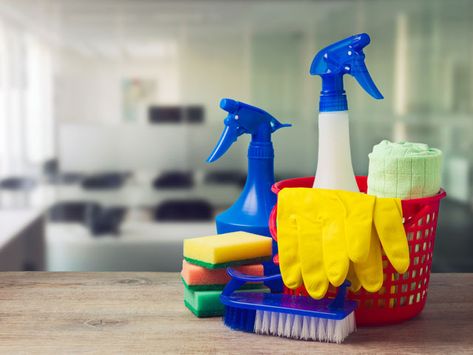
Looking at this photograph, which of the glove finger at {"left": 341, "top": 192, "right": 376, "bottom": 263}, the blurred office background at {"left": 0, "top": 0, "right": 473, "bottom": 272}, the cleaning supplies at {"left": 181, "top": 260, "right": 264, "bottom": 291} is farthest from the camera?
the blurred office background at {"left": 0, "top": 0, "right": 473, "bottom": 272}

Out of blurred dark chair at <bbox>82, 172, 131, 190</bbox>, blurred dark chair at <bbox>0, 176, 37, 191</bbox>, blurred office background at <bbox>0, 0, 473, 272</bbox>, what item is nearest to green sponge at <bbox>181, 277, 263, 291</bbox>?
blurred office background at <bbox>0, 0, 473, 272</bbox>

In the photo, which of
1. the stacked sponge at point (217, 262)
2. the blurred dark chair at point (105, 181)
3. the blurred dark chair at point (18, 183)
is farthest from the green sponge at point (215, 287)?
the blurred dark chair at point (18, 183)

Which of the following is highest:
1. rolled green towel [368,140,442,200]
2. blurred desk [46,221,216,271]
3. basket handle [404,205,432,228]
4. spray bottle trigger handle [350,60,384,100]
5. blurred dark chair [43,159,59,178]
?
spray bottle trigger handle [350,60,384,100]

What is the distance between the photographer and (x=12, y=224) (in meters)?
1.75

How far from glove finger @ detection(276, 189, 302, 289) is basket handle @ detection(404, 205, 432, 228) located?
13 centimetres

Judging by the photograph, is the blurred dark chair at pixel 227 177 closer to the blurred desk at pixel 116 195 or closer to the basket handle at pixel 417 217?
the blurred desk at pixel 116 195

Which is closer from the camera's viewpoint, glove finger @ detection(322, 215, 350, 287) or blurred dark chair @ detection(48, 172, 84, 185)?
glove finger @ detection(322, 215, 350, 287)

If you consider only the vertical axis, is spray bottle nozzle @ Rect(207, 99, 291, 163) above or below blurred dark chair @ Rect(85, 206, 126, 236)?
above

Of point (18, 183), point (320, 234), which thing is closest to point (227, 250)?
point (320, 234)

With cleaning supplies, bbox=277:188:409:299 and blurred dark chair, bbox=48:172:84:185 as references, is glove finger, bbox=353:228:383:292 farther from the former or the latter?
blurred dark chair, bbox=48:172:84:185

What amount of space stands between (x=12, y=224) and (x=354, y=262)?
Answer: 1276mm

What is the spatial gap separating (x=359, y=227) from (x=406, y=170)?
10 cm

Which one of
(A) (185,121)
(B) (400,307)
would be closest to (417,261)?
(B) (400,307)

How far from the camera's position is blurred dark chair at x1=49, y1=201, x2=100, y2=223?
174 cm
